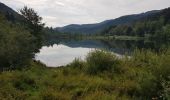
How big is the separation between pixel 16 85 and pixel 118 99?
15.5 ft

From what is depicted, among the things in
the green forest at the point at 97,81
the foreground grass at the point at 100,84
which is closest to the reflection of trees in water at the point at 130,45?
the green forest at the point at 97,81

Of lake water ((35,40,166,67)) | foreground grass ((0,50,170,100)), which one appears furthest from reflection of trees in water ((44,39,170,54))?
foreground grass ((0,50,170,100))

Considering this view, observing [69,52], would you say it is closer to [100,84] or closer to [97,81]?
[97,81]

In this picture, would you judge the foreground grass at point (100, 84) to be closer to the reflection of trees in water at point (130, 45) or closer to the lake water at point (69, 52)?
the lake water at point (69, 52)

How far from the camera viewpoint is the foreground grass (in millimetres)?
11297

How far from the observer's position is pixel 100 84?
1384cm

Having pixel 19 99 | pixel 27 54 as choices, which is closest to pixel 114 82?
pixel 19 99

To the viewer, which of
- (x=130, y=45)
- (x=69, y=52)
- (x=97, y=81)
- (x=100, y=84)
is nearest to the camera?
(x=100, y=84)

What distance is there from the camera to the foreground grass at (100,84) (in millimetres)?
11297

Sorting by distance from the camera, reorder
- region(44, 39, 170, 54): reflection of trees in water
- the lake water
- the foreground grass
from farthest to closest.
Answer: region(44, 39, 170, 54): reflection of trees in water → the lake water → the foreground grass

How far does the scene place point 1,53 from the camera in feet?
75.5

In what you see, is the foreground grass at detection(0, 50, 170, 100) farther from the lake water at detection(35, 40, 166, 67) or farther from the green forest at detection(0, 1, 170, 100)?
the lake water at detection(35, 40, 166, 67)

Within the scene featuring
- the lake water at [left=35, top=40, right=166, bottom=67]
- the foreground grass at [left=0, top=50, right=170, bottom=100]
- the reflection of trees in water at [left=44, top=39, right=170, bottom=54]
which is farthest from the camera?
the reflection of trees in water at [left=44, top=39, right=170, bottom=54]

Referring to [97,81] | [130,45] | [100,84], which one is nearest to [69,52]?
[130,45]
